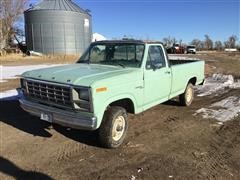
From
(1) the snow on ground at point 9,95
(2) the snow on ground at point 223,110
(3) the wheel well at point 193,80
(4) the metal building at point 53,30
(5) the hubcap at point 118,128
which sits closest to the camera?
(5) the hubcap at point 118,128

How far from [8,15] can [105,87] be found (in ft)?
136

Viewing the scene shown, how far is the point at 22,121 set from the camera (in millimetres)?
7359

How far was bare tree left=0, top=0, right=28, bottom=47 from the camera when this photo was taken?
4191 centimetres

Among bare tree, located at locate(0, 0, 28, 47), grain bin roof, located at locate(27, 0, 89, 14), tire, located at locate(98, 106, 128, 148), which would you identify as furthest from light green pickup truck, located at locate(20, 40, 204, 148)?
bare tree, located at locate(0, 0, 28, 47)

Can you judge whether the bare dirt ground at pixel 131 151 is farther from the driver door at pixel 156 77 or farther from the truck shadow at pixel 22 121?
the driver door at pixel 156 77

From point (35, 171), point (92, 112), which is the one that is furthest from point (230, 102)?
point (35, 171)

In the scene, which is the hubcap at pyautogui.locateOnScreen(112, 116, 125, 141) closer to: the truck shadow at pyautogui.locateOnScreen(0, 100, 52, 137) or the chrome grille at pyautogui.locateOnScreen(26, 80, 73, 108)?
the chrome grille at pyautogui.locateOnScreen(26, 80, 73, 108)

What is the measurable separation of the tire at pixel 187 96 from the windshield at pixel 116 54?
8.79 feet

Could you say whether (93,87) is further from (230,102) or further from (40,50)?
(40,50)

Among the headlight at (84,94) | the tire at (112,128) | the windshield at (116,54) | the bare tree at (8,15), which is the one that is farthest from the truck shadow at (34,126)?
the bare tree at (8,15)

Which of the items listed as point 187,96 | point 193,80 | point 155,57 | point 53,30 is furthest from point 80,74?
point 53,30

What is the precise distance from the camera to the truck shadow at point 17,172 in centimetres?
451

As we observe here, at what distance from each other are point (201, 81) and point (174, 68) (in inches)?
91.6

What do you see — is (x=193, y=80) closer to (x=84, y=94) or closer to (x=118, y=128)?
(x=118, y=128)
